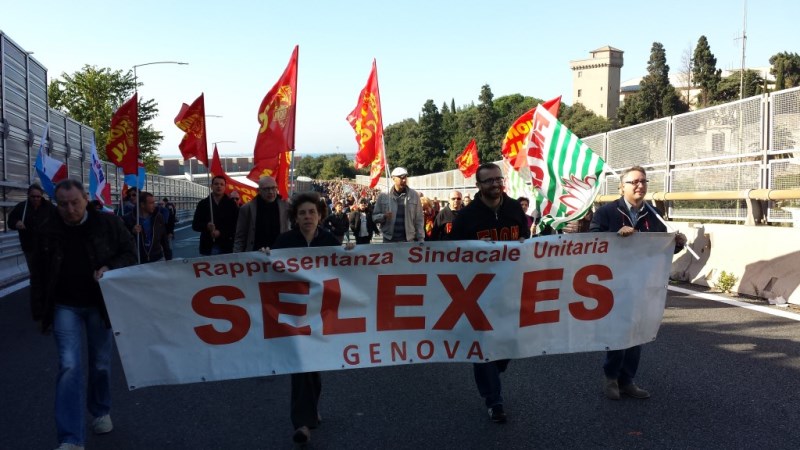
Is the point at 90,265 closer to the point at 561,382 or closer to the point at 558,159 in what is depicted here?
the point at 561,382

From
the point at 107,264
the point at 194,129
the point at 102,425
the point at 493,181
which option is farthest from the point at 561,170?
the point at 102,425

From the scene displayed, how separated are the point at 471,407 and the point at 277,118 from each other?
544 cm

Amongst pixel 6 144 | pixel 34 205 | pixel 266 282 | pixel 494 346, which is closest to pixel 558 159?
pixel 494 346

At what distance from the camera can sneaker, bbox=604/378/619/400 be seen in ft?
18.7

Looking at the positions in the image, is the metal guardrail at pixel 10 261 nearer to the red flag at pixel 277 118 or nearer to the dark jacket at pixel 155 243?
the dark jacket at pixel 155 243

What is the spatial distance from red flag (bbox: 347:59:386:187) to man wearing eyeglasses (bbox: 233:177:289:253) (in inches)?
186

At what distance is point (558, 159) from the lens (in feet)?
31.2

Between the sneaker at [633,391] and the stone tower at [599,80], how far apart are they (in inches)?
6292

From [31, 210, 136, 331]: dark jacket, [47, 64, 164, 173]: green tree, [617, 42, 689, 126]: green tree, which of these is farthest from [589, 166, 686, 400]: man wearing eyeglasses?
[617, 42, 689, 126]: green tree

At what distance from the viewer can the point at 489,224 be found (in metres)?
5.57

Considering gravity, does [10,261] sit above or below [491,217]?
below

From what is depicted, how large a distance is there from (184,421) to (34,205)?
7568 mm

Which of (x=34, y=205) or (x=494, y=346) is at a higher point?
(x=34, y=205)

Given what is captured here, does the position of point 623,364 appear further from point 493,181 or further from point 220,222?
point 220,222
